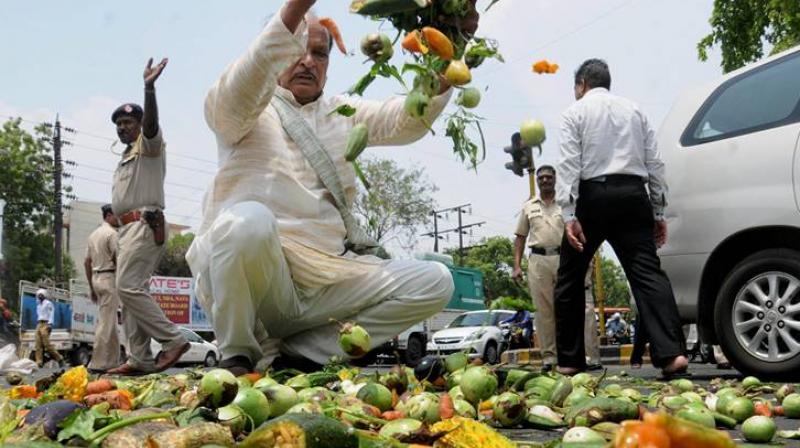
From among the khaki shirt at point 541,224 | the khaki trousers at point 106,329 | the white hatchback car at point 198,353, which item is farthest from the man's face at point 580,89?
the white hatchback car at point 198,353

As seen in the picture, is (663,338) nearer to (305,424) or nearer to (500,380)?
(500,380)

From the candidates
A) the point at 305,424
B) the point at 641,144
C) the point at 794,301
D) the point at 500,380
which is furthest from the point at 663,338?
the point at 305,424

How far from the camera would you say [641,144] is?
5.66 meters

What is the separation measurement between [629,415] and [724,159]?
3552mm

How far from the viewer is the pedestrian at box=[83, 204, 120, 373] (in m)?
8.03

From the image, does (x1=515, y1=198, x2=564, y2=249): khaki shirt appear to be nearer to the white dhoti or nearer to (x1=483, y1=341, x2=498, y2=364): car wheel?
the white dhoti

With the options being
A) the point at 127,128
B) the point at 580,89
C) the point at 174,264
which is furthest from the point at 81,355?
the point at 174,264

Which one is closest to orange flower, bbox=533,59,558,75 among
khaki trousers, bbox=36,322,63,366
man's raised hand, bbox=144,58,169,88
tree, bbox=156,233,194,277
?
man's raised hand, bbox=144,58,169,88

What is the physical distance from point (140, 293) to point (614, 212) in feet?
13.1

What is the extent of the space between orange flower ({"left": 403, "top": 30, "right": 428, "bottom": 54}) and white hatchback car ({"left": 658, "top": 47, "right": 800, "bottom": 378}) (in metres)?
3.08

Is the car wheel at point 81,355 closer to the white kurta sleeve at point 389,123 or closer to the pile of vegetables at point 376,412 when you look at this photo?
the white kurta sleeve at point 389,123

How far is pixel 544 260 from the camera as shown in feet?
28.2

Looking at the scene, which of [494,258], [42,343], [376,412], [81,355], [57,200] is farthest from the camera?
[494,258]

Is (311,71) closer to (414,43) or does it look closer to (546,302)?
(414,43)
